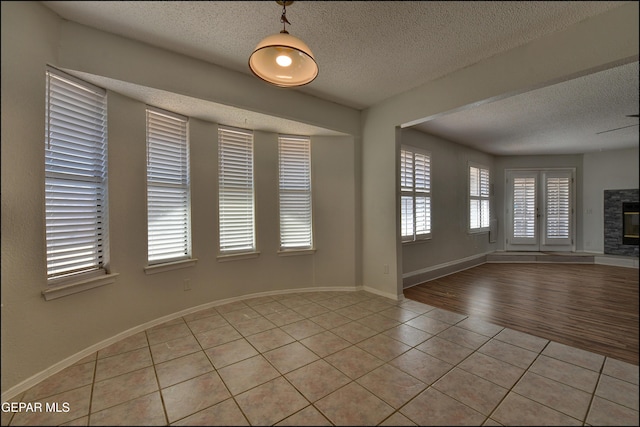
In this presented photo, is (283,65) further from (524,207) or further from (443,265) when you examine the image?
(524,207)

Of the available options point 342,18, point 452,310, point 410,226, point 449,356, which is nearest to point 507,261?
point 410,226

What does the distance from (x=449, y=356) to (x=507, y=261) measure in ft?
16.4

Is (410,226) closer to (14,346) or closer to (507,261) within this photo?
(507,261)

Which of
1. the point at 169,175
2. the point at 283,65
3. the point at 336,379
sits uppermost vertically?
the point at 283,65

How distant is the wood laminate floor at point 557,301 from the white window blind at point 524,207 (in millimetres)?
1049

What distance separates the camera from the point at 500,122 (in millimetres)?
3953

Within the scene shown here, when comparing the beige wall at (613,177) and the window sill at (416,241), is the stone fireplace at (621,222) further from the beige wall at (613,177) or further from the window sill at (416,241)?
the window sill at (416,241)

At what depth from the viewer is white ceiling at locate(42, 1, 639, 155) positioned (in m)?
1.82

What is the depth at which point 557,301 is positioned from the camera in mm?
3217

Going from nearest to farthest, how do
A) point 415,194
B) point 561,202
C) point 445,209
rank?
point 561,202
point 415,194
point 445,209

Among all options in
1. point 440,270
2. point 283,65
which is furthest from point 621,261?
point 440,270

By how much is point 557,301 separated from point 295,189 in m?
3.58

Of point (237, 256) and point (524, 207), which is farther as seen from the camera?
point (524, 207)

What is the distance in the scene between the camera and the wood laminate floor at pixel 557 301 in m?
1.22
